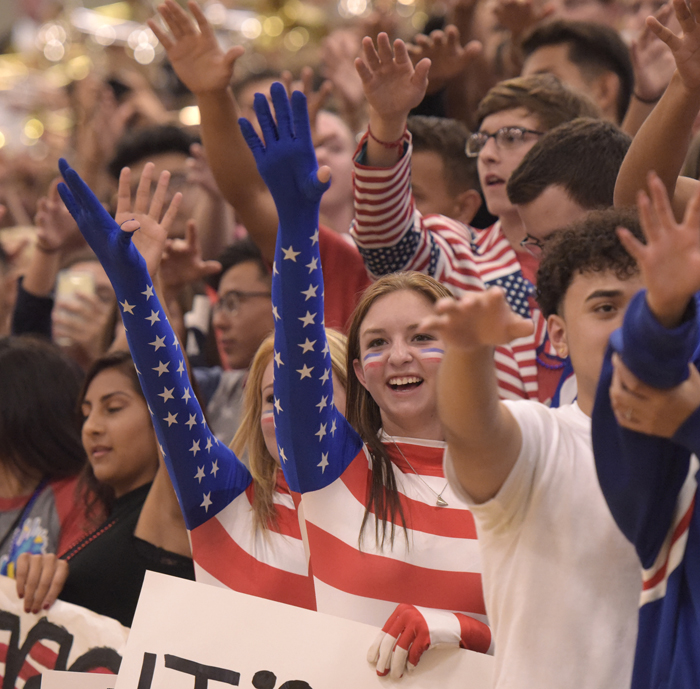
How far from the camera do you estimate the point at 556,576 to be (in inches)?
51.4

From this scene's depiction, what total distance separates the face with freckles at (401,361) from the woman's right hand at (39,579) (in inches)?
33.0

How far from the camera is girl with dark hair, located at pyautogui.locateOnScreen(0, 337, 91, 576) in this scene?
2.51 meters

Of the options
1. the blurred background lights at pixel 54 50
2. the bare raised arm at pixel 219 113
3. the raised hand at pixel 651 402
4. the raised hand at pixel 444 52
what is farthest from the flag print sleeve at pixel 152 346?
the blurred background lights at pixel 54 50

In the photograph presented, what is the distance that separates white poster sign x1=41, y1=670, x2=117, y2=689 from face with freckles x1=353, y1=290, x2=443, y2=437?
74 cm

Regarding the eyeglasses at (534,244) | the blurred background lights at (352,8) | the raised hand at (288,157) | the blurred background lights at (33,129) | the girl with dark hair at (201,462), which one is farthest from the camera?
the blurred background lights at (33,129)

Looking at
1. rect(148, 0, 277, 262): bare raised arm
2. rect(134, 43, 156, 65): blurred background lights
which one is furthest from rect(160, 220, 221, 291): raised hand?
rect(134, 43, 156, 65): blurred background lights

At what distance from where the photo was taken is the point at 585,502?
1324 millimetres

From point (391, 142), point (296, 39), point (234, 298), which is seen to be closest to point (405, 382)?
point (391, 142)

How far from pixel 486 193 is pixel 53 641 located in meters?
1.38

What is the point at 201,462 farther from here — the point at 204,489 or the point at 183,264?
the point at 183,264

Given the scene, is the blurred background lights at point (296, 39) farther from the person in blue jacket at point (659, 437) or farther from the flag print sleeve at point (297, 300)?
the person in blue jacket at point (659, 437)

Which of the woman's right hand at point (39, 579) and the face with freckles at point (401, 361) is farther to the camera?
the woman's right hand at point (39, 579)

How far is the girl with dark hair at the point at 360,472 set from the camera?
5.24ft

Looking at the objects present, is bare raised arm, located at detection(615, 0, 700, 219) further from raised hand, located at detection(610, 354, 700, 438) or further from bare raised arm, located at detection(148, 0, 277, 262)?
bare raised arm, located at detection(148, 0, 277, 262)
